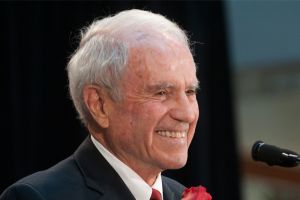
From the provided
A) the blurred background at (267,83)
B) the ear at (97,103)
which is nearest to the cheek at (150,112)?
the ear at (97,103)

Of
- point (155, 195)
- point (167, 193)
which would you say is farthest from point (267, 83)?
point (155, 195)

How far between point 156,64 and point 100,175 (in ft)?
1.11

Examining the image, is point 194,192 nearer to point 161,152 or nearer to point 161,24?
point 161,152

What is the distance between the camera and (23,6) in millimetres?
3535

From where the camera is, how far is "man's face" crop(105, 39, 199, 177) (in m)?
1.89

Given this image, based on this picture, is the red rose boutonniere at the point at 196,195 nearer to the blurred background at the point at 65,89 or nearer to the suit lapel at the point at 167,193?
the suit lapel at the point at 167,193

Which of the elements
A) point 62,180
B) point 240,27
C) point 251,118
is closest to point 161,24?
point 62,180

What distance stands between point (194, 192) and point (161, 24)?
1.58ft

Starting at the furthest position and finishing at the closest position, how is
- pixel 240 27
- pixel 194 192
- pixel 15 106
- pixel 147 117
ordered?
pixel 240 27, pixel 15 106, pixel 194 192, pixel 147 117

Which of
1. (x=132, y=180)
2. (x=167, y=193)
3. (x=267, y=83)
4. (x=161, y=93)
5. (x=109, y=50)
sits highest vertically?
(x=109, y=50)

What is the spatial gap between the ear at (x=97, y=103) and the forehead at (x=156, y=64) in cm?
10

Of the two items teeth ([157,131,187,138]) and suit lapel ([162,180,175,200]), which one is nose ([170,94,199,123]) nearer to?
teeth ([157,131,187,138])

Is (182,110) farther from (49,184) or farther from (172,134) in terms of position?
(49,184)

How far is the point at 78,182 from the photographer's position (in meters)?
1.91
